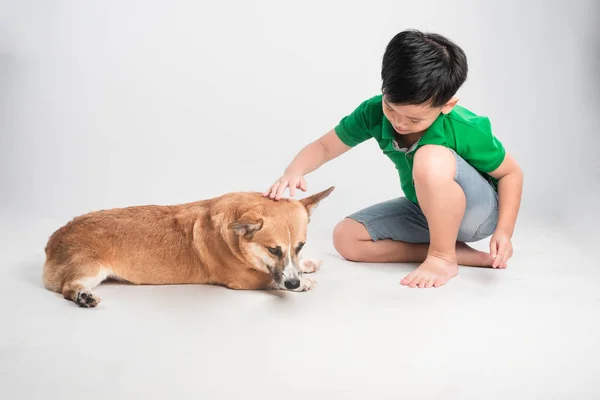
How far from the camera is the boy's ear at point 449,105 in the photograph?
3316mm

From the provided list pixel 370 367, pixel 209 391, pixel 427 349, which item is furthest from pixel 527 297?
pixel 209 391

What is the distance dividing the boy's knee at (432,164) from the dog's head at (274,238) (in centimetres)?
58

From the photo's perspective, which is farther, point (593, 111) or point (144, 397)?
point (593, 111)

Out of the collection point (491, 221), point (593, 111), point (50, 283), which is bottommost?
point (50, 283)

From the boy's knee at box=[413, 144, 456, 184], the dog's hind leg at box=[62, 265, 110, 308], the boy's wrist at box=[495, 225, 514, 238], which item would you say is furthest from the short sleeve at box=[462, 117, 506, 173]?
the dog's hind leg at box=[62, 265, 110, 308]

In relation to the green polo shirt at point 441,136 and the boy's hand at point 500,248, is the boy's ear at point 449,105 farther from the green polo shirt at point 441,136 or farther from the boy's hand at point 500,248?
the boy's hand at point 500,248

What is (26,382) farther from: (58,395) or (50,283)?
(50,283)

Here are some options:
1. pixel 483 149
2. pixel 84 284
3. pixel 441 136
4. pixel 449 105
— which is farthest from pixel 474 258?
pixel 84 284

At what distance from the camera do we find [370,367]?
8.05 ft

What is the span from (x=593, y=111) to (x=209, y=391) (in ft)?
13.5

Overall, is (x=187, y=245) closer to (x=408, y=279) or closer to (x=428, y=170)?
(x=408, y=279)

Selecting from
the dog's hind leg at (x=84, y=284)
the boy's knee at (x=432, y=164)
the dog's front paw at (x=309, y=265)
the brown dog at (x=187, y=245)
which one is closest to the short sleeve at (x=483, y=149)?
the boy's knee at (x=432, y=164)

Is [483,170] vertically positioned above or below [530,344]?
above

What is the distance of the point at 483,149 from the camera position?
3.51 metres
